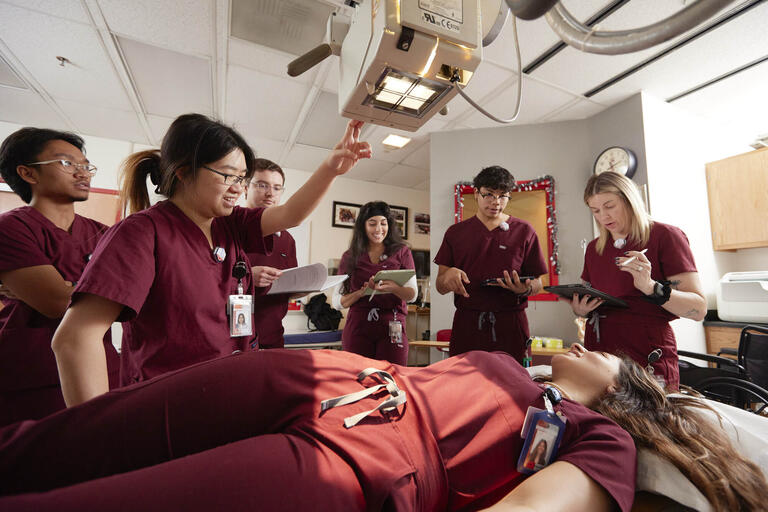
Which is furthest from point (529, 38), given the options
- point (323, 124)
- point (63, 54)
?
point (63, 54)

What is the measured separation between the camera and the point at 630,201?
65.1 inches

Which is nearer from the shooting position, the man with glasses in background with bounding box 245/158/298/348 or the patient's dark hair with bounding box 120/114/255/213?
the patient's dark hair with bounding box 120/114/255/213

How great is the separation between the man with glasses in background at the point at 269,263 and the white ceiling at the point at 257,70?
116 cm

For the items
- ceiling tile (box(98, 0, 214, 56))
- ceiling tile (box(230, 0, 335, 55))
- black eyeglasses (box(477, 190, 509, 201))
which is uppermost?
ceiling tile (box(98, 0, 214, 56))

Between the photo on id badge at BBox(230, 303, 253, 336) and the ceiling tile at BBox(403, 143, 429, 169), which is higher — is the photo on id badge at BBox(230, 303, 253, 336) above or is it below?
below

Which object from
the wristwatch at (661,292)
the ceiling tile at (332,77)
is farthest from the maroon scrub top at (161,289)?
the ceiling tile at (332,77)

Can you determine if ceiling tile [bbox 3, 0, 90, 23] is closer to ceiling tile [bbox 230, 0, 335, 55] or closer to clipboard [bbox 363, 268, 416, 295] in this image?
ceiling tile [bbox 230, 0, 335, 55]

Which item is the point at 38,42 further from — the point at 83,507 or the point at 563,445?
the point at 563,445

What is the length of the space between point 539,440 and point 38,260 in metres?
1.66

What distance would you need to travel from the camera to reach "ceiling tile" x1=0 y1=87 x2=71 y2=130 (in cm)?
332

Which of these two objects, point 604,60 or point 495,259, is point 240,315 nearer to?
point 495,259

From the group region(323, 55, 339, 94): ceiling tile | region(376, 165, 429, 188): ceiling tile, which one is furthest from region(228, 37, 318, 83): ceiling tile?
region(376, 165, 429, 188): ceiling tile

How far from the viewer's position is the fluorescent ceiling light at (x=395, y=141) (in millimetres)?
4211

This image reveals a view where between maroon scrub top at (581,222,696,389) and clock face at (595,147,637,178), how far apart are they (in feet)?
6.02
